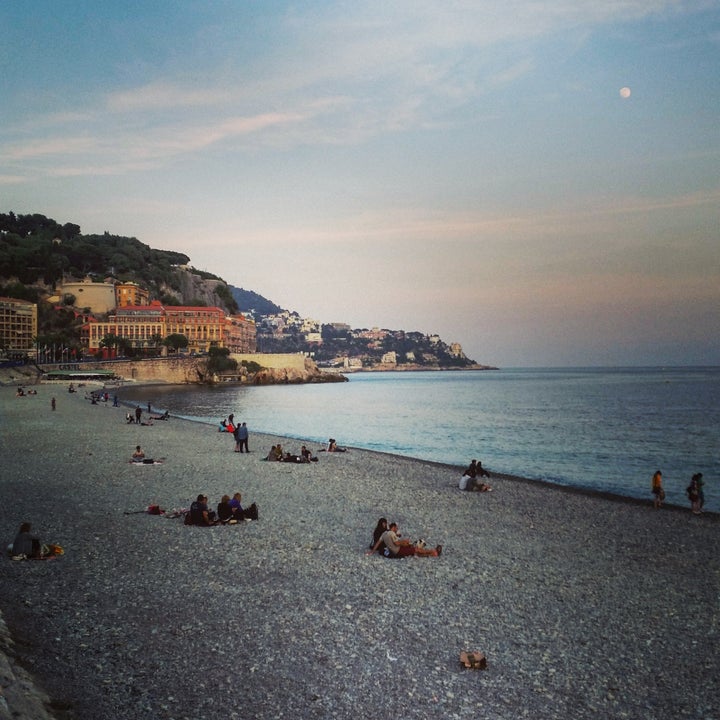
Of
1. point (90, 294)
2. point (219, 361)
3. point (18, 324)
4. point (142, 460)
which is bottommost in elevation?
point (142, 460)

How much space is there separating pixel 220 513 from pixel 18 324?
5577 inches

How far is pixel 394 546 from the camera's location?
12.5m

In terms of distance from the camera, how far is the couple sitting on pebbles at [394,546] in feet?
41.0

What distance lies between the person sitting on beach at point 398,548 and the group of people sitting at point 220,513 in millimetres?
3917

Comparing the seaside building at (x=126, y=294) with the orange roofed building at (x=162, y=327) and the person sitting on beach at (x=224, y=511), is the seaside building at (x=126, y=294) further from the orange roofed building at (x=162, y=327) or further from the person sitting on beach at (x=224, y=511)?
the person sitting on beach at (x=224, y=511)

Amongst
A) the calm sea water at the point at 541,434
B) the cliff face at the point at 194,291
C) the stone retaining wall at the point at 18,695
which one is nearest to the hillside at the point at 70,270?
the cliff face at the point at 194,291

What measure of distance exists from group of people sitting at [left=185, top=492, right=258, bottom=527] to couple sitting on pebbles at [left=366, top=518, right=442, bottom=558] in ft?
12.8

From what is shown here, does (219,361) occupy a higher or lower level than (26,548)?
higher

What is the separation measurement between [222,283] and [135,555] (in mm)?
191203

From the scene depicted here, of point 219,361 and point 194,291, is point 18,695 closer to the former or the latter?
point 219,361

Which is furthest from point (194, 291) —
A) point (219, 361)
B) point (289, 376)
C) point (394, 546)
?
point (394, 546)

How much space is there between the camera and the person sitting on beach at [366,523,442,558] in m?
12.5

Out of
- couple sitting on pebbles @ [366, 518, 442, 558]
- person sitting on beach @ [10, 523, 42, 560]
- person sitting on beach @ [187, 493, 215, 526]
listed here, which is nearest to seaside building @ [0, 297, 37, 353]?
person sitting on beach @ [187, 493, 215, 526]

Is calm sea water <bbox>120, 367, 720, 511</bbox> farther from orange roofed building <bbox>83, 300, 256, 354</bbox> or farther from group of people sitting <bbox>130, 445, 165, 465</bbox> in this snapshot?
orange roofed building <bbox>83, 300, 256, 354</bbox>
